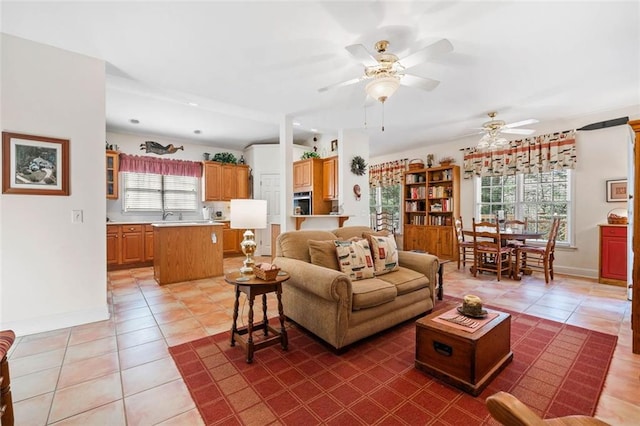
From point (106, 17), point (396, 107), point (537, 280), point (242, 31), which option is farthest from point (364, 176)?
point (106, 17)

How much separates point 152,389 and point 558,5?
383 centimetres

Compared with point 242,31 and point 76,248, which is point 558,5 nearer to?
point 242,31

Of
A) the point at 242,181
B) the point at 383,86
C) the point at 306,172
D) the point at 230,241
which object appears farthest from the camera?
the point at 242,181

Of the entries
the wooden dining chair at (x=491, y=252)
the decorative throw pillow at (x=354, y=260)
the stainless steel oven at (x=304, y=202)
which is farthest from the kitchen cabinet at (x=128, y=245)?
the wooden dining chair at (x=491, y=252)

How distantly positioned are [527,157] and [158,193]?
729cm

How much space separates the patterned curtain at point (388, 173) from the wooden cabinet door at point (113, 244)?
232 inches

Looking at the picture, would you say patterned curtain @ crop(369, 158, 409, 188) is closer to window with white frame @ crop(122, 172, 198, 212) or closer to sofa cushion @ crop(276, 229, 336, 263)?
window with white frame @ crop(122, 172, 198, 212)

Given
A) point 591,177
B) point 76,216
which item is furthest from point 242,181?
point 591,177

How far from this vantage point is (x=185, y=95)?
381cm

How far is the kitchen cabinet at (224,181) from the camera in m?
6.53

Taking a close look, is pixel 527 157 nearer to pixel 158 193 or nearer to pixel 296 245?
pixel 296 245

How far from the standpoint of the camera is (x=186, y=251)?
4.35 meters

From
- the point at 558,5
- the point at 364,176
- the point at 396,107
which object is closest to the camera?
the point at 558,5

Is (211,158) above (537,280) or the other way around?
above
